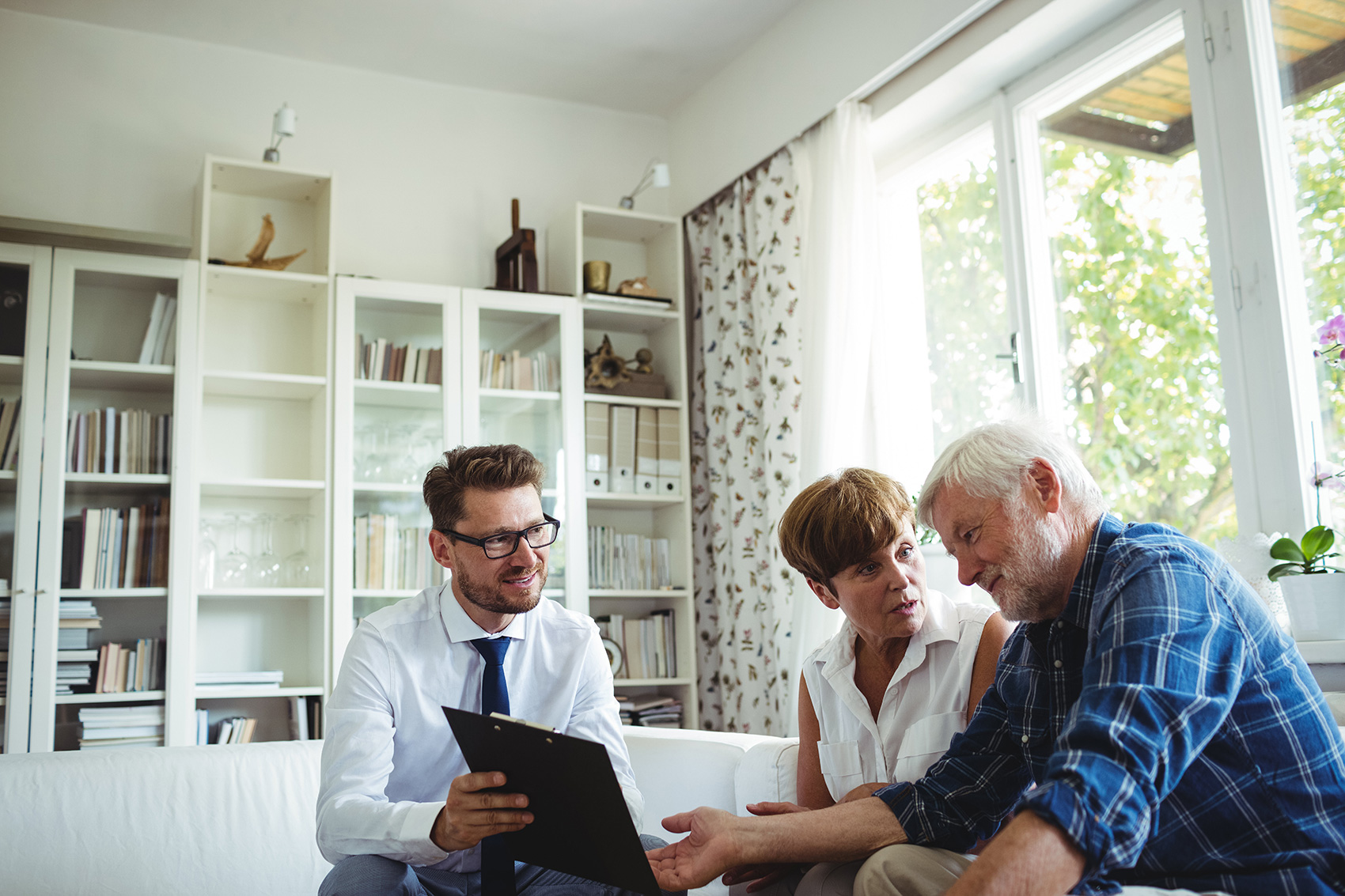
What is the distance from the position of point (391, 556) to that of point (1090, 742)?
9.12 ft

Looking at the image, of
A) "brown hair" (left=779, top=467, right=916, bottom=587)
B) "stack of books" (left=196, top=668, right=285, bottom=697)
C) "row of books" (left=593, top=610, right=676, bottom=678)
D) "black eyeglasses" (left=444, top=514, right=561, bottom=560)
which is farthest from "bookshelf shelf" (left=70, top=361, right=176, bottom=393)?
"brown hair" (left=779, top=467, right=916, bottom=587)

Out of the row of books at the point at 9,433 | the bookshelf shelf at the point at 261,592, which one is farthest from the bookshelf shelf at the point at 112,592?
the row of books at the point at 9,433

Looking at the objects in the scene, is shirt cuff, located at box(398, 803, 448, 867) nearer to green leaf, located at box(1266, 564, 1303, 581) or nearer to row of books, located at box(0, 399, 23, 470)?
green leaf, located at box(1266, 564, 1303, 581)

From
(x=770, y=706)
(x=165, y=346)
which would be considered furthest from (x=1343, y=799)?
(x=165, y=346)

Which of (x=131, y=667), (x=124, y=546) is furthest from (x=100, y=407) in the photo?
(x=131, y=667)

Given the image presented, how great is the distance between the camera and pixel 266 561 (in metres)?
3.39

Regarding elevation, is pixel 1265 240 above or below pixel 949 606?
above

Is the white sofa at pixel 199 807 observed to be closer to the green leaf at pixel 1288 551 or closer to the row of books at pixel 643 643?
the green leaf at pixel 1288 551

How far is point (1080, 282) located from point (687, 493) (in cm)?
158

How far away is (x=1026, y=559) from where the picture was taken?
1.30 meters

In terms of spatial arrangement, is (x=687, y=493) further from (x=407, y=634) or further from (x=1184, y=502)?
(x=407, y=634)

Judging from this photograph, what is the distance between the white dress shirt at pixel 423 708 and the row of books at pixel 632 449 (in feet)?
5.99

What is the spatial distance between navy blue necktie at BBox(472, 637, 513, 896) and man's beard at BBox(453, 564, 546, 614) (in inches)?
2.3

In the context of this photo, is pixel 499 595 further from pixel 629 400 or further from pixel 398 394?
pixel 629 400
